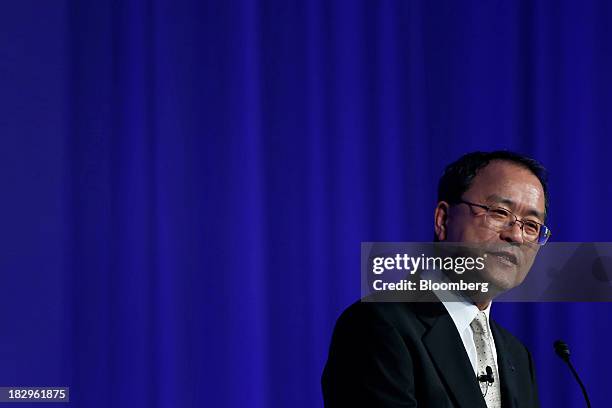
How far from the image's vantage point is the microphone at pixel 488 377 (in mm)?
1457

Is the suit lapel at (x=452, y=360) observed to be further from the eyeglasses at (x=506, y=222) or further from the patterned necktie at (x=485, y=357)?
the eyeglasses at (x=506, y=222)

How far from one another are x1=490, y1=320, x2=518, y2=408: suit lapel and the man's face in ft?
0.38

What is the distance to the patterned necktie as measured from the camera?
147 cm

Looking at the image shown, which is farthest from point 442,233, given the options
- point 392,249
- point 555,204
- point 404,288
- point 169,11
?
point 169,11

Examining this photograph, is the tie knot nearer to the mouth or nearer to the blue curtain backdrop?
the mouth

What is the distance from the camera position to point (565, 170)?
253 centimetres

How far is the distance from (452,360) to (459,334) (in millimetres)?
77

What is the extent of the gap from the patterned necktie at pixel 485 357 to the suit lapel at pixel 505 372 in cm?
1

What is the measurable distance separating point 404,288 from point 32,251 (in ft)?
4.21

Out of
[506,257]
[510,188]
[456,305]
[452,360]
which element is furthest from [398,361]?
[510,188]

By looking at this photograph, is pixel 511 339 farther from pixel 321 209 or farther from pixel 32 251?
pixel 32 251

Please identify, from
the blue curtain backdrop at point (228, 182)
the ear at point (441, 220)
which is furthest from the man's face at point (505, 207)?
the blue curtain backdrop at point (228, 182)

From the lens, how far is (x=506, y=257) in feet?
4.98

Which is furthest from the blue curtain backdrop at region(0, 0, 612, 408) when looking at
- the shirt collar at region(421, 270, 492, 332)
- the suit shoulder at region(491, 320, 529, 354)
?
the shirt collar at region(421, 270, 492, 332)
